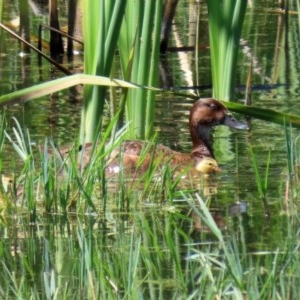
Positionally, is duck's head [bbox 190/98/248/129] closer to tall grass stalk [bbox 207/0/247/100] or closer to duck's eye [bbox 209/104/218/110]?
duck's eye [bbox 209/104/218/110]

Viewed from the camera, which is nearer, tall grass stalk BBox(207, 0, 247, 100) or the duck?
the duck

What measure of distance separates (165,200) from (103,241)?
2.66 feet

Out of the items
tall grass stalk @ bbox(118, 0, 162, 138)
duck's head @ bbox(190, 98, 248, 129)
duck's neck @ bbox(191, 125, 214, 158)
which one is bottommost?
duck's neck @ bbox(191, 125, 214, 158)

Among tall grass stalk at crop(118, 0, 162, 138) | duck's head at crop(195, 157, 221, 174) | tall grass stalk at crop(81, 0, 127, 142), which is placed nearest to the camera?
tall grass stalk at crop(81, 0, 127, 142)

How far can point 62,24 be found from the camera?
13.1 metres

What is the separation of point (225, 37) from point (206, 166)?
32.4 inches

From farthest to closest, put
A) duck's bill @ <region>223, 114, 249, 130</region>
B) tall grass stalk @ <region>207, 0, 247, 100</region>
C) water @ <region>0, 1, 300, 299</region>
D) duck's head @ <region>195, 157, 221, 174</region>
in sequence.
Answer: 1. duck's bill @ <region>223, 114, 249, 130</region>
2. tall grass stalk @ <region>207, 0, 247, 100</region>
3. duck's head @ <region>195, 157, 221, 174</region>
4. water @ <region>0, 1, 300, 299</region>

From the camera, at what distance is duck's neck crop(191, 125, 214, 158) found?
7839mm

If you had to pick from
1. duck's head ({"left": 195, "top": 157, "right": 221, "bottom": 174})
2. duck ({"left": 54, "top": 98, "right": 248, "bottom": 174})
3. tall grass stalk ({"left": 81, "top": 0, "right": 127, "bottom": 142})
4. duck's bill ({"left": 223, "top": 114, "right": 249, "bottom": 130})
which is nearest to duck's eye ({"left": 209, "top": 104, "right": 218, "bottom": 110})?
duck ({"left": 54, "top": 98, "right": 248, "bottom": 174})

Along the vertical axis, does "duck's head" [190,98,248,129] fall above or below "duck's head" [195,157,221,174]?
above

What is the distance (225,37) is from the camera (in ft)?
25.0

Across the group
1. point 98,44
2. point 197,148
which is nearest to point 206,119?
point 197,148

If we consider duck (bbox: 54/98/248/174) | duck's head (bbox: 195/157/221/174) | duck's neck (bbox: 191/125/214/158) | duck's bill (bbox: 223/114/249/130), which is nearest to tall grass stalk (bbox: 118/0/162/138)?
duck (bbox: 54/98/248/174)

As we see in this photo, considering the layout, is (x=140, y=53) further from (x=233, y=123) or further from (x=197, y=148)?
(x=233, y=123)
